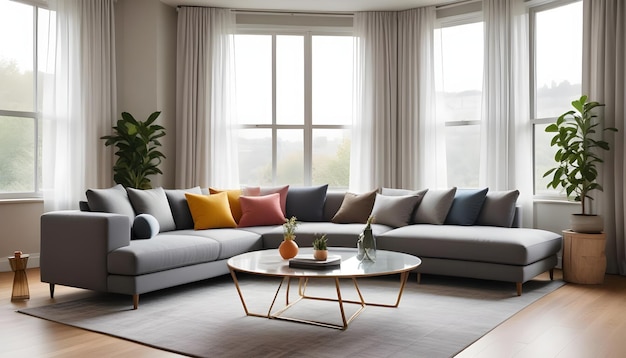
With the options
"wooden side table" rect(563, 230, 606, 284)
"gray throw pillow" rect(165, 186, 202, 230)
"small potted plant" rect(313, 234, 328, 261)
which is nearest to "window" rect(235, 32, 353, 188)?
"gray throw pillow" rect(165, 186, 202, 230)

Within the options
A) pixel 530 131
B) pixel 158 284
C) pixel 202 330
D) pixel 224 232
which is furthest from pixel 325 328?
pixel 530 131

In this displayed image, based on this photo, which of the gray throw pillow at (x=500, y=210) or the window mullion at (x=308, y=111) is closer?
the gray throw pillow at (x=500, y=210)

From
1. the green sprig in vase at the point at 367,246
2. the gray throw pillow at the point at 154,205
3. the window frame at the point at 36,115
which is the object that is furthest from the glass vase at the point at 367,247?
the window frame at the point at 36,115

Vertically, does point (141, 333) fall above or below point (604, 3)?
below

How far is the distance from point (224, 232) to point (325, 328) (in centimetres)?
187

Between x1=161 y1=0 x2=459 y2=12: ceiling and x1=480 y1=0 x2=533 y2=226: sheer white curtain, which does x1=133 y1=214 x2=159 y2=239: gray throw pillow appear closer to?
x1=161 y1=0 x2=459 y2=12: ceiling

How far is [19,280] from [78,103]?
93.9 inches

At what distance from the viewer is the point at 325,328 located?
3549 mm

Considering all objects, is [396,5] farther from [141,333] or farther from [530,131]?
[141,333]

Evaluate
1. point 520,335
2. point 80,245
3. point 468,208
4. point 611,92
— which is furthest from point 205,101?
point 520,335

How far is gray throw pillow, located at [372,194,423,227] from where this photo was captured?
5590 millimetres

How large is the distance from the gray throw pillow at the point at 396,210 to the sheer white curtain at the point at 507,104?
112 cm

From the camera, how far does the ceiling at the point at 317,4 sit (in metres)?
6.59

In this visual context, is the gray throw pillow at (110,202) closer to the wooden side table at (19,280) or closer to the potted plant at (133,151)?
the wooden side table at (19,280)
